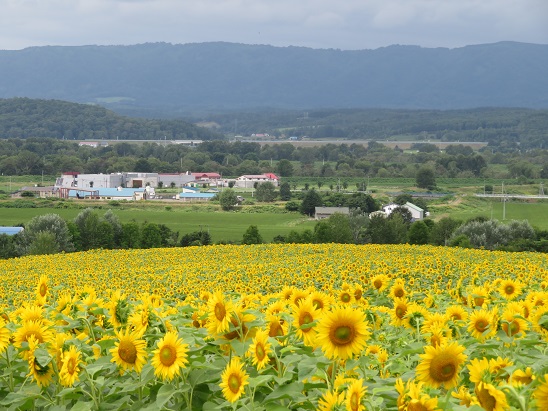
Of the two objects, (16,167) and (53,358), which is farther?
(16,167)

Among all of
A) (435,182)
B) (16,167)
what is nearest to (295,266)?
(435,182)

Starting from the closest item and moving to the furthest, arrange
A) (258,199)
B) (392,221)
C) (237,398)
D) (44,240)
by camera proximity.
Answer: (237,398), (44,240), (392,221), (258,199)

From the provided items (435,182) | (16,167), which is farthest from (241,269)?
(16,167)

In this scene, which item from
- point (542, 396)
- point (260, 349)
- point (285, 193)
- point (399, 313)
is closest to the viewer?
point (542, 396)

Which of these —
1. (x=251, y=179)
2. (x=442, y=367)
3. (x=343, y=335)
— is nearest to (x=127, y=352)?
(x=343, y=335)

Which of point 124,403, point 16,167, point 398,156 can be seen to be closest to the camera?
point 124,403

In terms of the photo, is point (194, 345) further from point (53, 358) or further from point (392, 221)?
point (392, 221)

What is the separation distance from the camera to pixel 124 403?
4.02 meters

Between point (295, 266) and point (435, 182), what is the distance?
91.9 meters

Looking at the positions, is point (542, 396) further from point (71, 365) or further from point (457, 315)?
point (457, 315)

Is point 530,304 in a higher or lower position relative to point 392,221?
higher

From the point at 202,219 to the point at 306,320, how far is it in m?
69.2

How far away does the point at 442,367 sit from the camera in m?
3.41

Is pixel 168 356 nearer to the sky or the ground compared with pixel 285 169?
nearer to the sky
